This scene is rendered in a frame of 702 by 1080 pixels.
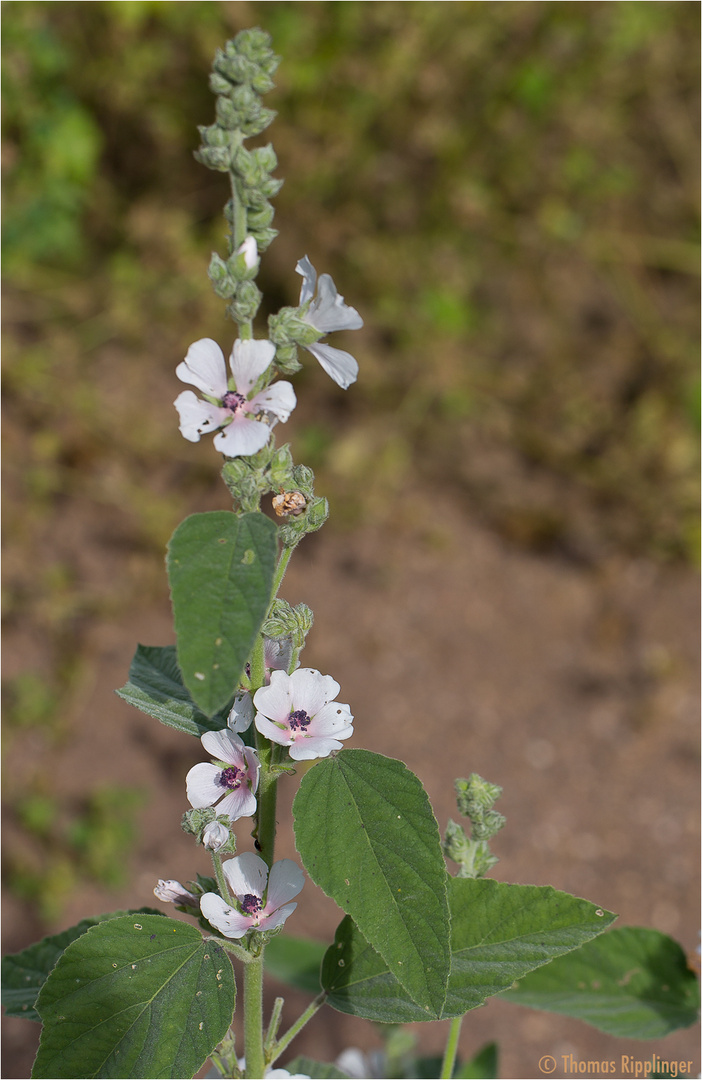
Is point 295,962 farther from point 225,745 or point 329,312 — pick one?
point 329,312

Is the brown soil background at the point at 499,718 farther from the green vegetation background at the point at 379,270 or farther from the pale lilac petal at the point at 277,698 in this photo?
the pale lilac petal at the point at 277,698

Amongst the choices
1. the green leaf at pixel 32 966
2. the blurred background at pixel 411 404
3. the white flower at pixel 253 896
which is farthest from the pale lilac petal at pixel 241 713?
the blurred background at pixel 411 404

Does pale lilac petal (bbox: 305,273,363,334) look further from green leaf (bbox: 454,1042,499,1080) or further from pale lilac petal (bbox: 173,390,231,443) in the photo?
green leaf (bbox: 454,1042,499,1080)

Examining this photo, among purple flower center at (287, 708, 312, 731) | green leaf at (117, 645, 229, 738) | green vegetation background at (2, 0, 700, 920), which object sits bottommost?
purple flower center at (287, 708, 312, 731)

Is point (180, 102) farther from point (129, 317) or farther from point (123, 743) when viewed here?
point (123, 743)

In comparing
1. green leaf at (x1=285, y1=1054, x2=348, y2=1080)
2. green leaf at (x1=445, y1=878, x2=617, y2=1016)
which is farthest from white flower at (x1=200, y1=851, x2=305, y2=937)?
green leaf at (x1=285, y1=1054, x2=348, y2=1080)

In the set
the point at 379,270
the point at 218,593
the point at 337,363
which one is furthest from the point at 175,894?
the point at 379,270
